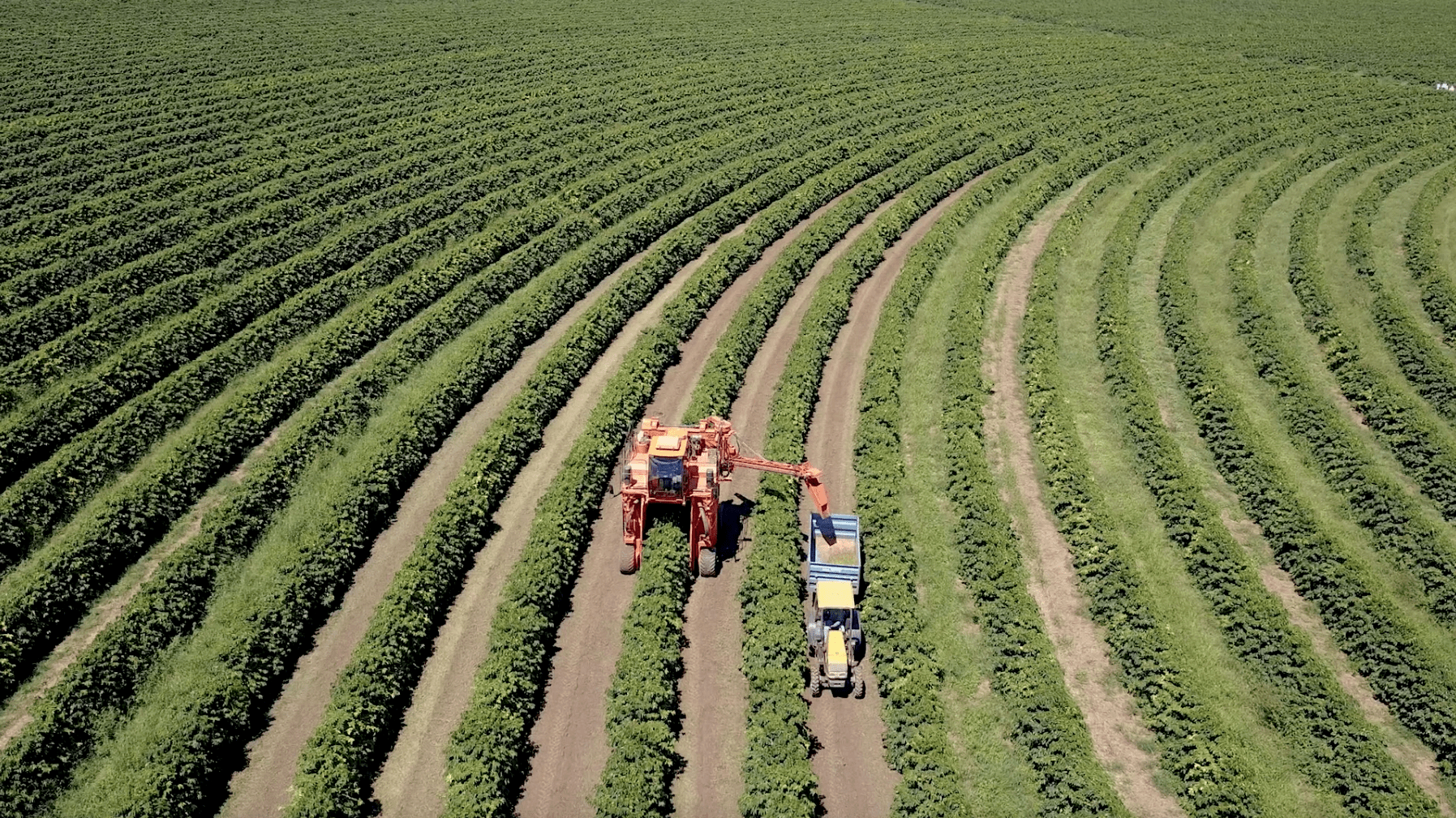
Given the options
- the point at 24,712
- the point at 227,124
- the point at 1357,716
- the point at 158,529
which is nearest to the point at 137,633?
the point at 24,712

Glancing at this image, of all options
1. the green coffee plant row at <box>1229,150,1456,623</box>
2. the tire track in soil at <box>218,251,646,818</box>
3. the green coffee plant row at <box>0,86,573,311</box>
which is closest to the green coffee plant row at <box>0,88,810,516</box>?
the green coffee plant row at <box>0,86,573,311</box>

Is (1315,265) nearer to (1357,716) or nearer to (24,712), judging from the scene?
(1357,716)

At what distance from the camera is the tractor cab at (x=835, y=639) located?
86.5ft

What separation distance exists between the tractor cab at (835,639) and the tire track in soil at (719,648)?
2.05 m

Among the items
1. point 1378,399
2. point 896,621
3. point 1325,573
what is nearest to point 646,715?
point 896,621

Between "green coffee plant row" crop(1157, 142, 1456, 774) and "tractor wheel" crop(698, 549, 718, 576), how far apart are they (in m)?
17.5

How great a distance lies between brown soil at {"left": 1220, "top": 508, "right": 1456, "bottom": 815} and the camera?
2489cm

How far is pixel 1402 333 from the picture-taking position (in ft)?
147

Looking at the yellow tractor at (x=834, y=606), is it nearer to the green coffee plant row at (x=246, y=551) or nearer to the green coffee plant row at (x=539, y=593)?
the green coffee plant row at (x=539, y=593)

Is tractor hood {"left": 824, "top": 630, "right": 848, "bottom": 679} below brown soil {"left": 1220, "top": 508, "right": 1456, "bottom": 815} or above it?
above

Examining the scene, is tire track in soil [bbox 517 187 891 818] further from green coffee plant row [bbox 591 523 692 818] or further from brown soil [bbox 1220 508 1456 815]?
brown soil [bbox 1220 508 1456 815]

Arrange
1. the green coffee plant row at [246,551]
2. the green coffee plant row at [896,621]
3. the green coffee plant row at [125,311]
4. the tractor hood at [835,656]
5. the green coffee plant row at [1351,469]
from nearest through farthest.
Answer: the green coffee plant row at [246,551] < the green coffee plant row at [896,621] < the tractor hood at [835,656] < the green coffee plant row at [1351,469] < the green coffee plant row at [125,311]

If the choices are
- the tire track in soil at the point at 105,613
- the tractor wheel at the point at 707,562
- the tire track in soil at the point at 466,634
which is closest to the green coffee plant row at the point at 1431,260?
the tractor wheel at the point at 707,562

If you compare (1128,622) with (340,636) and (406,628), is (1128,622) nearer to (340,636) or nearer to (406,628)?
(406,628)
